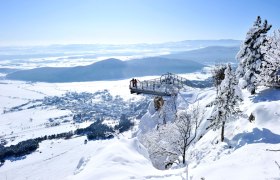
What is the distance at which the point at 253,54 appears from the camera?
112 feet

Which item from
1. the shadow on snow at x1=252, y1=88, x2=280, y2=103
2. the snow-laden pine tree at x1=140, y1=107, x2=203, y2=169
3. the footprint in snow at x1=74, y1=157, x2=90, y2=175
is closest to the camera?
the footprint in snow at x1=74, y1=157, x2=90, y2=175

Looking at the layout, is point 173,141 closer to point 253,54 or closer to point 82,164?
point 82,164

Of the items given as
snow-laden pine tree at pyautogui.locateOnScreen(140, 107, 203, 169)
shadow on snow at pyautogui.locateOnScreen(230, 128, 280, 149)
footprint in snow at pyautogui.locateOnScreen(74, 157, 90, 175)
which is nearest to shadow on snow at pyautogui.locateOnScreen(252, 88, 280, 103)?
snow-laden pine tree at pyautogui.locateOnScreen(140, 107, 203, 169)

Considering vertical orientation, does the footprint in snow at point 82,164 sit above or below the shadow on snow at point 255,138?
below

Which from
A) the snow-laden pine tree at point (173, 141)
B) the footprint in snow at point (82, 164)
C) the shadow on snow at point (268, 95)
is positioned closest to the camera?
the footprint in snow at point (82, 164)

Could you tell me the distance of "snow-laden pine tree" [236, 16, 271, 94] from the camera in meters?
33.8

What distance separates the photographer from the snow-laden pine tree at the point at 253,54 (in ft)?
111

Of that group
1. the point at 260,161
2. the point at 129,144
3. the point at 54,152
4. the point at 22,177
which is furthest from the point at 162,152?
the point at 54,152

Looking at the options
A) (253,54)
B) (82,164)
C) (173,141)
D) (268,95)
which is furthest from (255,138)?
(82,164)

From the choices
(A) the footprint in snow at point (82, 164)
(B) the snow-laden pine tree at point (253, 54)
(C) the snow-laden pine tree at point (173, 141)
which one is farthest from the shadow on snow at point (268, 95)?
(A) the footprint in snow at point (82, 164)

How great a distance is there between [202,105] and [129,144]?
2021 centimetres

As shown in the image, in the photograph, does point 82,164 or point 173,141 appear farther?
point 173,141

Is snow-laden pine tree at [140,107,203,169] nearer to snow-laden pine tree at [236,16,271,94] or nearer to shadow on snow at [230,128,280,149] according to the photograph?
shadow on snow at [230,128,280,149]

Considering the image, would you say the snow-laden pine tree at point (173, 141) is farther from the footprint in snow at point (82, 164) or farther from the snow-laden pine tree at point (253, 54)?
the footprint in snow at point (82, 164)
